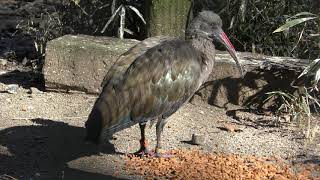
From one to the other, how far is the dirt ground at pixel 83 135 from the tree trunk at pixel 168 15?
2.95ft

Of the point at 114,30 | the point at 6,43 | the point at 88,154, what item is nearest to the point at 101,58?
the point at 114,30

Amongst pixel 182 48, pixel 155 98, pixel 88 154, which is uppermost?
pixel 182 48

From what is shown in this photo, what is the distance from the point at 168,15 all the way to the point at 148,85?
2.11 m

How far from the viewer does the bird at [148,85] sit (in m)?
4.77

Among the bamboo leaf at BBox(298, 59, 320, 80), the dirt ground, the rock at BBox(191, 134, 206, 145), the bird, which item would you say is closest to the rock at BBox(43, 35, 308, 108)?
the dirt ground

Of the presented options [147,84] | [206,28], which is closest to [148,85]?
[147,84]

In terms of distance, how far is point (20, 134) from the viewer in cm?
564

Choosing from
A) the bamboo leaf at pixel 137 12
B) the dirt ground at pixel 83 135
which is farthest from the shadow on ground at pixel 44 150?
the bamboo leaf at pixel 137 12

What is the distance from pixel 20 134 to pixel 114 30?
7.28 ft

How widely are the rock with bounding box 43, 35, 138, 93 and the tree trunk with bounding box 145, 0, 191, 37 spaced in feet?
1.40

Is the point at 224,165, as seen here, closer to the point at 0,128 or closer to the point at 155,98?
the point at 155,98

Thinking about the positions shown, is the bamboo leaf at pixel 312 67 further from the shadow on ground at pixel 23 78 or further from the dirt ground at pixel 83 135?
the shadow on ground at pixel 23 78

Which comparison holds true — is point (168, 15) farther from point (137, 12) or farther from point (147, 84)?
point (147, 84)

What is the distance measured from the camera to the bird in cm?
477
